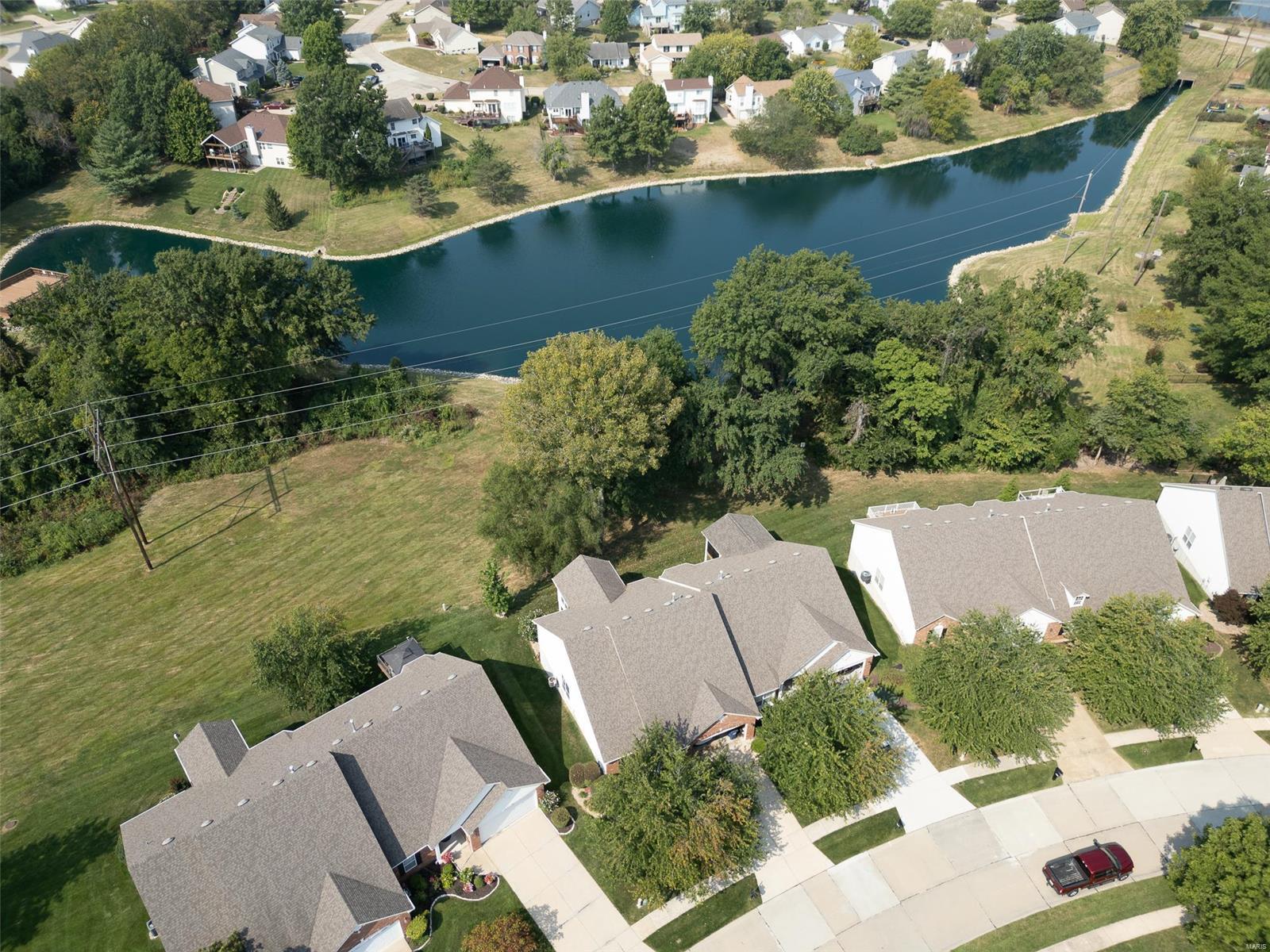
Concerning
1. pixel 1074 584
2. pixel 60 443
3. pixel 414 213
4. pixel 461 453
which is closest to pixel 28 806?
pixel 60 443

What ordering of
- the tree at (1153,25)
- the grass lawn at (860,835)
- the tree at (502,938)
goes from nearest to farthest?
the tree at (502,938) < the grass lawn at (860,835) < the tree at (1153,25)

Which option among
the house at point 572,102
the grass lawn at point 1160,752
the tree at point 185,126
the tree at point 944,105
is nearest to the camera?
the grass lawn at point 1160,752

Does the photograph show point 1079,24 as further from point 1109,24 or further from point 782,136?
point 782,136

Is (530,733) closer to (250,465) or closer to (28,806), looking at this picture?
(28,806)

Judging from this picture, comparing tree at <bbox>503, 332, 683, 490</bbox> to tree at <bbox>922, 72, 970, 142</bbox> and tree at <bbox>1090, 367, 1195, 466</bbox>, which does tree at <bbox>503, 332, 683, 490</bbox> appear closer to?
tree at <bbox>1090, 367, 1195, 466</bbox>

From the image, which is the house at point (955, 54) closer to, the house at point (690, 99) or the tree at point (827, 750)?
the house at point (690, 99)

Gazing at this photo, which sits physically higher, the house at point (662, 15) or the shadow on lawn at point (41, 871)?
the house at point (662, 15)

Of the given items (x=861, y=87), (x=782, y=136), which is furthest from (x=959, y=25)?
(x=782, y=136)

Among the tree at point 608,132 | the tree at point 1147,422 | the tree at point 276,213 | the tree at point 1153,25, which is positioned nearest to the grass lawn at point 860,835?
the tree at point 1147,422

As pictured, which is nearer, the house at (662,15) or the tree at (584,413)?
the tree at (584,413)
